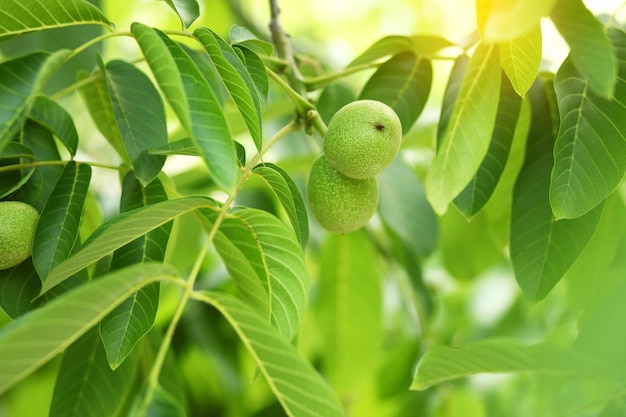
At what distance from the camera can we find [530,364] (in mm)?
940

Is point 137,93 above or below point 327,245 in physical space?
below

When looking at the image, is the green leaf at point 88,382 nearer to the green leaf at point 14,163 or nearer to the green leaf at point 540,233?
the green leaf at point 14,163

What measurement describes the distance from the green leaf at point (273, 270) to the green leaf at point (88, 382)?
1.02 feet

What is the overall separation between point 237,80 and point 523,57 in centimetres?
38

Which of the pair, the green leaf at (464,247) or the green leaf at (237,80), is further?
the green leaf at (464,247)

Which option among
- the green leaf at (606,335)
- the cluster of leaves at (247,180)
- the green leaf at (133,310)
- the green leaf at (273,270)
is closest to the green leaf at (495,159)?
the cluster of leaves at (247,180)

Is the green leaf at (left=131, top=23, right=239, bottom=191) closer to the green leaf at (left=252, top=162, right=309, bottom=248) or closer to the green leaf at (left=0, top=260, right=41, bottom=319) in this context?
the green leaf at (left=252, top=162, right=309, bottom=248)

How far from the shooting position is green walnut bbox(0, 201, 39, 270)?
0.88 meters

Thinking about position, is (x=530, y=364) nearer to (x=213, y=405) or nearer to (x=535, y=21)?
(x=535, y=21)

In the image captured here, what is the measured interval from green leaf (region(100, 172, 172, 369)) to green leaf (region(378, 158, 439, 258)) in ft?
2.42

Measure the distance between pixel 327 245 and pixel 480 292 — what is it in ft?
2.35

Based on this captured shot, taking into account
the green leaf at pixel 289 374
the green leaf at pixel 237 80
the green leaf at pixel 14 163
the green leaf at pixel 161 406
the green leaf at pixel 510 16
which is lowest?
the green leaf at pixel 161 406

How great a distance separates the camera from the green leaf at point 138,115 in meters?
1.00

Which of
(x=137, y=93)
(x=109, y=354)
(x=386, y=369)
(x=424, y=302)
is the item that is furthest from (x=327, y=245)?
(x=109, y=354)
